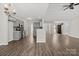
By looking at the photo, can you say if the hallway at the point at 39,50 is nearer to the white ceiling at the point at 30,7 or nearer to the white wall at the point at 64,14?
the white ceiling at the point at 30,7

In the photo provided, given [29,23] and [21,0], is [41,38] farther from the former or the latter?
[29,23]

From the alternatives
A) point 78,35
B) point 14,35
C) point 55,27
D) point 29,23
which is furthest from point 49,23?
point 14,35

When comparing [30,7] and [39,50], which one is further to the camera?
[30,7]

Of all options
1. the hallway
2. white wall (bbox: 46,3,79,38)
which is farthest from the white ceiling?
the hallway

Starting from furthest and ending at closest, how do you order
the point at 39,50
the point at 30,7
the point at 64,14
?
1. the point at 64,14
2. the point at 30,7
3. the point at 39,50

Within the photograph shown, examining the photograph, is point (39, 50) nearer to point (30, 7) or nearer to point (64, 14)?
point (30, 7)

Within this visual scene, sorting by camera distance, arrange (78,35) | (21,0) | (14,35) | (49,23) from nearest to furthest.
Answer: (21,0) → (14,35) → (78,35) → (49,23)

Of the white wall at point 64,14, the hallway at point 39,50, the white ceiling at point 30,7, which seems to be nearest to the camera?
the hallway at point 39,50

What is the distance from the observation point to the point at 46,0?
2854 mm

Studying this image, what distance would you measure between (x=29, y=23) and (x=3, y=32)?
864cm

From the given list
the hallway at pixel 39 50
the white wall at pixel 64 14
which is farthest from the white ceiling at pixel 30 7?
the hallway at pixel 39 50

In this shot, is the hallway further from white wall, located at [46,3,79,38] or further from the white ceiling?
white wall, located at [46,3,79,38]

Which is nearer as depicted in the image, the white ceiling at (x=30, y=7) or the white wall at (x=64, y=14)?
the white ceiling at (x=30, y=7)

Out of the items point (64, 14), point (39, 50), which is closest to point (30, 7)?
point (39, 50)
